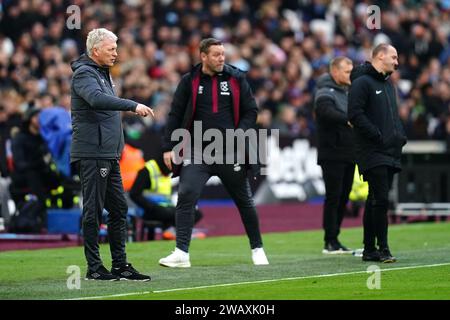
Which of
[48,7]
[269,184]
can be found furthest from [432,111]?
[48,7]

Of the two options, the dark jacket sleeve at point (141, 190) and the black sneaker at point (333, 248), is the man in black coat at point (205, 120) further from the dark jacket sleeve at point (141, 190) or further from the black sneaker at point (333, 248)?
the dark jacket sleeve at point (141, 190)

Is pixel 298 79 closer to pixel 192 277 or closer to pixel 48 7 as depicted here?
pixel 48 7

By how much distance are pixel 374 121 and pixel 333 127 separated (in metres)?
1.82

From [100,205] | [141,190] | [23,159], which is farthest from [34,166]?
[100,205]

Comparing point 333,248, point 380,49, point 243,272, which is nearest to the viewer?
point 243,272

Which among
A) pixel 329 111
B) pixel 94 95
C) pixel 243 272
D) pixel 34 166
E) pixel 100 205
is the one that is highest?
pixel 329 111

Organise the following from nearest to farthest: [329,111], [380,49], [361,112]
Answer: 1. [361,112]
2. [380,49]
3. [329,111]

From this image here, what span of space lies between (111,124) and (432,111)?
67.0ft

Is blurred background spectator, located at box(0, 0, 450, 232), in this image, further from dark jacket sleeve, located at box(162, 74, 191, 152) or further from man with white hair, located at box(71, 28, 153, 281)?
man with white hair, located at box(71, 28, 153, 281)

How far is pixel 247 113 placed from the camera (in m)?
13.6

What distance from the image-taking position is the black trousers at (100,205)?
12.1 m

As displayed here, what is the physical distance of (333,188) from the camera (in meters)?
15.8

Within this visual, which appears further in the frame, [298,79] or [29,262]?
[298,79]

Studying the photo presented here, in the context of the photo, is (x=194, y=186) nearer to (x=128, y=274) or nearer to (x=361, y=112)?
(x=128, y=274)
